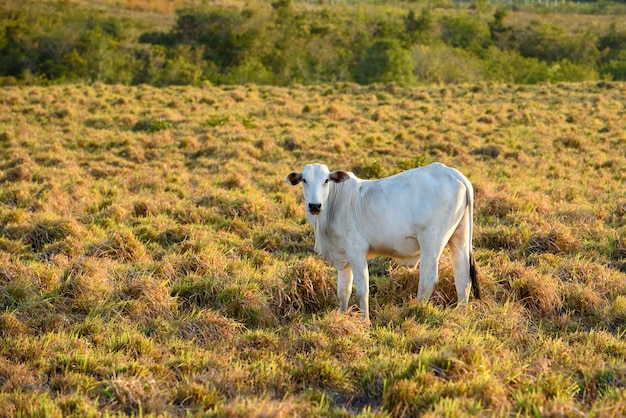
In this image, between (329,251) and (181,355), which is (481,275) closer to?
(329,251)

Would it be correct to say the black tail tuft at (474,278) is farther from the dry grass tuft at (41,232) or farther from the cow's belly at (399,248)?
the dry grass tuft at (41,232)

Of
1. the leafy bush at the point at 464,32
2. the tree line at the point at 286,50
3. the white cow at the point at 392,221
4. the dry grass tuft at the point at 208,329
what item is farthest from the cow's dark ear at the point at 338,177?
the leafy bush at the point at 464,32

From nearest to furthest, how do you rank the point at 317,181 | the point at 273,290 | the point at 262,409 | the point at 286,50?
the point at 262,409 < the point at 317,181 < the point at 273,290 < the point at 286,50

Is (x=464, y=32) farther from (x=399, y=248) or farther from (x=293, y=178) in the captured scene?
(x=399, y=248)

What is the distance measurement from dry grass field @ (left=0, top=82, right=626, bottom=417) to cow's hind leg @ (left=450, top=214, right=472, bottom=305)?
232mm

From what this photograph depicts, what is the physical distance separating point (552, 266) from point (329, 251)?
2.63 m

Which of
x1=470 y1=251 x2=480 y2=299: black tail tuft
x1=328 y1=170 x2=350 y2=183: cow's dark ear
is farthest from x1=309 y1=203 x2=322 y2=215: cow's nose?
x1=470 y1=251 x2=480 y2=299: black tail tuft

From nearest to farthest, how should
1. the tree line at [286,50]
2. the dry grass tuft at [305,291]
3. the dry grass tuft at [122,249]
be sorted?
the dry grass tuft at [305,291] → the dry grass tuft at [122,249] → the tree line at [286,50]

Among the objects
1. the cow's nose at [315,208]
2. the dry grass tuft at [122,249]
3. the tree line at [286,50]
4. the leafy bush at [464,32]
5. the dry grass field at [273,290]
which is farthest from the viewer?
the leafy bush at [464,32]

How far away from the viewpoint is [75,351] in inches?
204

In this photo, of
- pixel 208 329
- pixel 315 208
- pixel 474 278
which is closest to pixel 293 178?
pixel 315 208

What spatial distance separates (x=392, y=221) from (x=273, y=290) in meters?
1.38

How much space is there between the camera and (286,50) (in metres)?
42.3

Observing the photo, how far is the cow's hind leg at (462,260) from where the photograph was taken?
21.1ft
